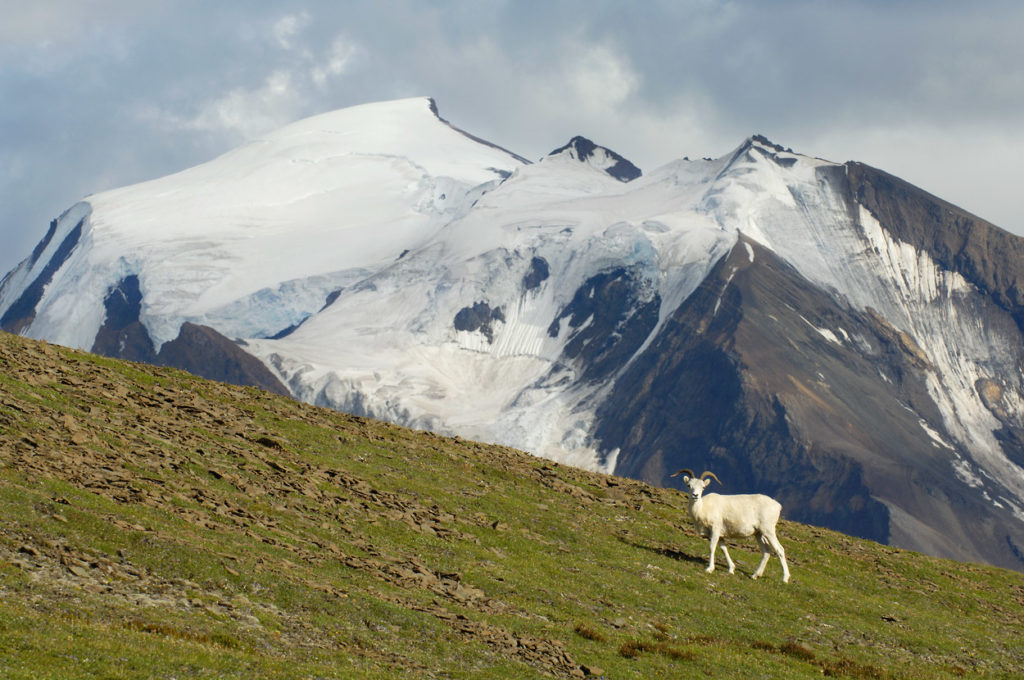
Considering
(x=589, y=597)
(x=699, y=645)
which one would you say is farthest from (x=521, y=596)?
(x=699, y=645)

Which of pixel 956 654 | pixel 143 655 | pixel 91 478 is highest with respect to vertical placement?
pixel 956 654

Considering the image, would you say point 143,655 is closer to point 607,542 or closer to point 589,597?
point 589,597

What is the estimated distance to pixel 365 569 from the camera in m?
36.7

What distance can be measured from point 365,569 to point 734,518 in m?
15.9

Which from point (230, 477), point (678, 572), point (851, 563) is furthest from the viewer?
point (851, 563)

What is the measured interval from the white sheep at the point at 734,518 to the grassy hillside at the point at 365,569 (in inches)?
57.5

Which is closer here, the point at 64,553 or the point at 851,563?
the point at 64,553

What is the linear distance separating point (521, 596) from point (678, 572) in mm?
9182

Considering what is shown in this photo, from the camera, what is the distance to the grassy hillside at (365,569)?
28750mm

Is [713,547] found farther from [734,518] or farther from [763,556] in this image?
[763,556]

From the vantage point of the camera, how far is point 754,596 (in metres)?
43.0

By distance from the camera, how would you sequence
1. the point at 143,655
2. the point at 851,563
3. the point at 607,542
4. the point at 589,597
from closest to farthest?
1. the point at 143,655
2. the point at 589,597
3. the point at 607,542
4. the point at 851,563

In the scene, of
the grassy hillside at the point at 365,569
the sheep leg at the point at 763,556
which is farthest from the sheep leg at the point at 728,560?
the grassy hillside at the point at 365,569

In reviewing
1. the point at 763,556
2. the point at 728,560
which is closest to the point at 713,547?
the point at 728,560
